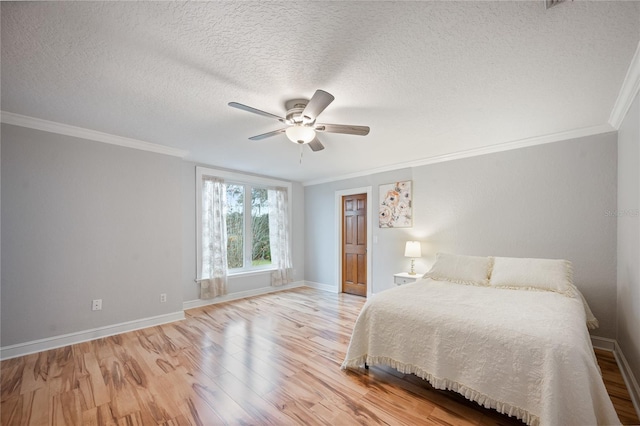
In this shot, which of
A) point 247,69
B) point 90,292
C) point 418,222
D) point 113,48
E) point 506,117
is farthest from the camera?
point 418,222

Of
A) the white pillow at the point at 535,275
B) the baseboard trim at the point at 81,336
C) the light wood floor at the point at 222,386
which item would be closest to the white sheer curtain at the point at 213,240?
the baseboard trim at the point at 81,336

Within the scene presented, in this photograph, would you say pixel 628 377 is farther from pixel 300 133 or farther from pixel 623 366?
pixel 300 133

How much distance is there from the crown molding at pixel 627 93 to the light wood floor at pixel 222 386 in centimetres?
231

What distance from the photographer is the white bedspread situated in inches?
57.8

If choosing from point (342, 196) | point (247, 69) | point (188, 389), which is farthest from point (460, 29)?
point (342, 196)

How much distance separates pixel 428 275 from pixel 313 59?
2762 mm

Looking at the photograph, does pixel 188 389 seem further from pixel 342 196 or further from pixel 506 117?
pixel 342 196

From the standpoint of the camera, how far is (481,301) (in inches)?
91.4

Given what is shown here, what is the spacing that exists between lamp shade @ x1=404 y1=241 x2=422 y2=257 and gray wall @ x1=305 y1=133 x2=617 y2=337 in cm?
22

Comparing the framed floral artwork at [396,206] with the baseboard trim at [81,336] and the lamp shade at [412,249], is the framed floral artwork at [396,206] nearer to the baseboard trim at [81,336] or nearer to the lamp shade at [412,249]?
the lamp shade at [412,249]

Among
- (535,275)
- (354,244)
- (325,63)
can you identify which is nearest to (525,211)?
(535,275)

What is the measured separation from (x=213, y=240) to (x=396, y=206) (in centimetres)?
319

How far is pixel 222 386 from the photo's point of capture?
2.18 metres

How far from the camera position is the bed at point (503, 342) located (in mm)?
1473
